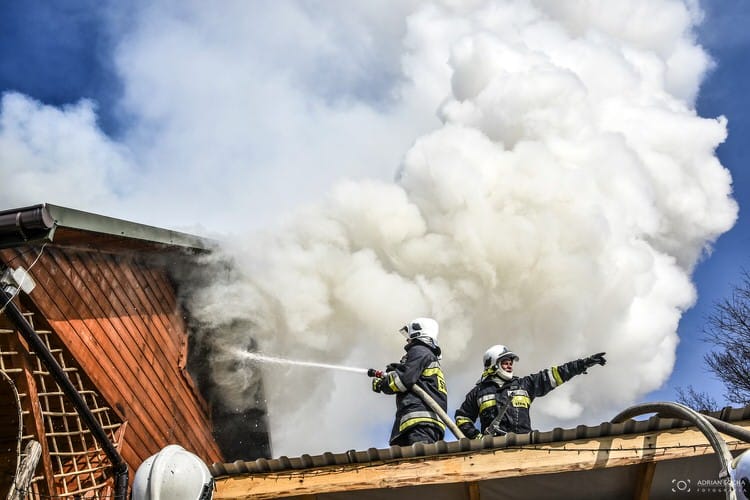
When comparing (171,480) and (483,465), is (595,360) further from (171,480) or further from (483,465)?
(171,480)

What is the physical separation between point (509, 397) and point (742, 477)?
313 centimetres

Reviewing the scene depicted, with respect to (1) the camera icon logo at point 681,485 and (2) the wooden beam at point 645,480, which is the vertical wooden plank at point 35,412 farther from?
(1) the camera icon logo at point 681,485

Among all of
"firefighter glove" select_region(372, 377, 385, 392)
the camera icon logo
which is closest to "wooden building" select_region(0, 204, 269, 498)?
"firefighter glove" select_region(372, 377, 385, 392)

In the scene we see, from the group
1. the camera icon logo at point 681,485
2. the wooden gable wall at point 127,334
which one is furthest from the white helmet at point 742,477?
the wooden gable wall at point 127,334

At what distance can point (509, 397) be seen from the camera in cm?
579

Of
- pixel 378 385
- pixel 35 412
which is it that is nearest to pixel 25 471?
pixel 35 412

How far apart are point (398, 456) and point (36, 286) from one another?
2.81 meters

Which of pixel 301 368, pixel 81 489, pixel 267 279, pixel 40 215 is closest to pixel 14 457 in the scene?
pixel 81 489

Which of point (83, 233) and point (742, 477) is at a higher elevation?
point (83, 233)

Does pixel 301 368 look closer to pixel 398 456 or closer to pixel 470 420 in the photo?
pixel 470 420

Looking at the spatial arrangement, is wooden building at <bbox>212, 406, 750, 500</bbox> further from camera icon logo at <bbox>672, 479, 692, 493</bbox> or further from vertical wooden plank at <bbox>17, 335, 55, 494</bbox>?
vertical wooden plank at <bbox>17, 335, 55, 494</bbox>

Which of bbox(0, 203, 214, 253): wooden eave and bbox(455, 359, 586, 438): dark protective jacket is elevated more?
bbox(0, 203, 214, 253): wooden eave

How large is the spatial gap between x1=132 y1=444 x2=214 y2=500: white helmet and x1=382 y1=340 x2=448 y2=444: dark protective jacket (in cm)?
272

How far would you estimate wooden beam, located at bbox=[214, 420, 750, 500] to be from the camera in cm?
376
